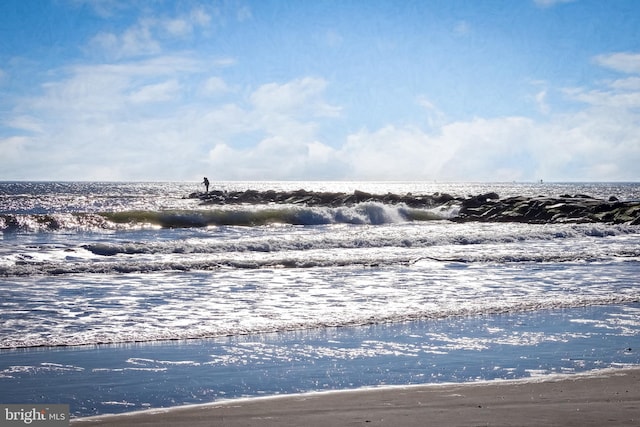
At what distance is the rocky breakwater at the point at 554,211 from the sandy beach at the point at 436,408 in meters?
29.6

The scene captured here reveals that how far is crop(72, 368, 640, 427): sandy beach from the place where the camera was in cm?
516

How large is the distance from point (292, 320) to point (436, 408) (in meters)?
4.48

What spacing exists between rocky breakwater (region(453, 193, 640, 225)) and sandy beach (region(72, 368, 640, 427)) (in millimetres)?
29615

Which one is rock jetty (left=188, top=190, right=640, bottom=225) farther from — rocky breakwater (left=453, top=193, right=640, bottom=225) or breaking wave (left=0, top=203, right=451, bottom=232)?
breaking wave (left=0, top=203, right=451, bottom=232)

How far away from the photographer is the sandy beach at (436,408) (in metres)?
5.16

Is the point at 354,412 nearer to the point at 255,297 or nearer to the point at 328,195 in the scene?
the point at 255,297

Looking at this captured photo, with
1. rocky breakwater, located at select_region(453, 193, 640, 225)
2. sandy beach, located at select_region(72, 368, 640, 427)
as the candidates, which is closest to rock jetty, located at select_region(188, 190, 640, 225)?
rocky breakwater, located at select_region(453, 193, 640, 225)

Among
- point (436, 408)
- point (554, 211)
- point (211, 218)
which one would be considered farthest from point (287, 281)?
point (554, 211)

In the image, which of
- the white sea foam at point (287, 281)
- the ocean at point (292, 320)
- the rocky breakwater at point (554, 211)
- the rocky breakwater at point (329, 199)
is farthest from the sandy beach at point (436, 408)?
the rocky breakwater at point (329, 199)

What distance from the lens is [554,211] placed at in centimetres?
3806

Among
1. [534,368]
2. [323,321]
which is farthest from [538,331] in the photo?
[323,321]

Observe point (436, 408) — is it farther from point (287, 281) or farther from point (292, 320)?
point (287, 281)

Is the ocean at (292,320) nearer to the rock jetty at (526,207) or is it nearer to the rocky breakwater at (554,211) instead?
the rocky breakwater at (554,211)

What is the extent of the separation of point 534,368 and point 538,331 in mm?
2071
